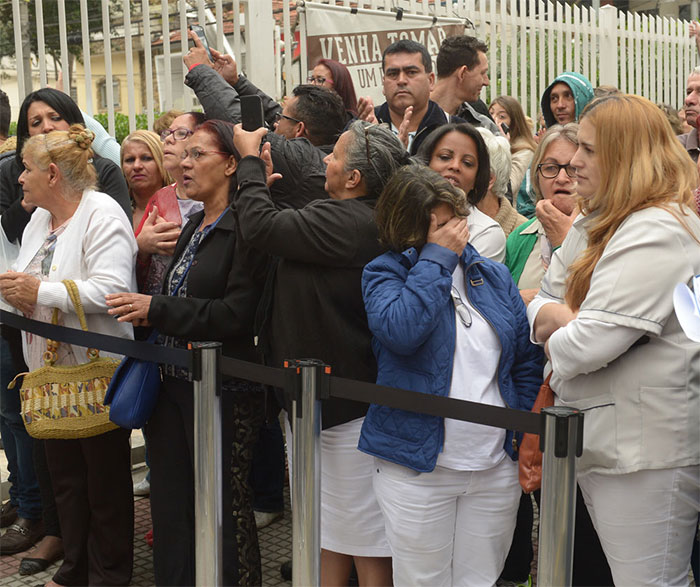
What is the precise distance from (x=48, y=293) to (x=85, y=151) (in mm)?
636

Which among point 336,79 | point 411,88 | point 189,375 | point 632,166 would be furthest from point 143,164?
point 632,166

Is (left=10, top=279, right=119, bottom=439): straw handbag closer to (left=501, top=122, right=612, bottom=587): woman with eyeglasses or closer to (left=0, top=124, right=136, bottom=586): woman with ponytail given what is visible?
(left=0, top=124, right=136, bottom=586): woman with ponytail

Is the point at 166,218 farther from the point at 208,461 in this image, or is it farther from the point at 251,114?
the point at 208,461

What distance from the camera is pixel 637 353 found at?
8.29 ft

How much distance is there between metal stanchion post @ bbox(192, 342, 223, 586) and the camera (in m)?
2.96

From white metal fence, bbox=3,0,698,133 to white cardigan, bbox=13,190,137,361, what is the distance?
2.16 metres

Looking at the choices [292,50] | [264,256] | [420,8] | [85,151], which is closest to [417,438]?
[264,256]

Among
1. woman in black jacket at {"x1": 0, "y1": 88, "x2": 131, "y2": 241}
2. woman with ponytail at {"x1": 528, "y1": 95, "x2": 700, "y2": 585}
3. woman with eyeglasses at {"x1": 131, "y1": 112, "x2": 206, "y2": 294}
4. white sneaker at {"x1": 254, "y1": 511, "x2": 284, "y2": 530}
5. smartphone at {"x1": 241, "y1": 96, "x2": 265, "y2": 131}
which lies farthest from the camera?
white sneaker at {"x1": 254, "y1": 511, "x2": 284, "y2": 530}

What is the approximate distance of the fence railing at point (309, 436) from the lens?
2322mm

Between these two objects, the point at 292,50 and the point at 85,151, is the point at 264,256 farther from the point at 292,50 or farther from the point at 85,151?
the point at 292,50

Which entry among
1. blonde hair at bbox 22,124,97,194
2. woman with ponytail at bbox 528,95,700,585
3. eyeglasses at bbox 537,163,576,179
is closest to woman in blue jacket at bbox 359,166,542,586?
woman with ponytail at bbox 528,95,700,585

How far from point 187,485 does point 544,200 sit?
5.52 ft

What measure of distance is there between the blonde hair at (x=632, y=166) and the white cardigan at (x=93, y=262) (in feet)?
6.09

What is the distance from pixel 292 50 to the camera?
7.10 meters
